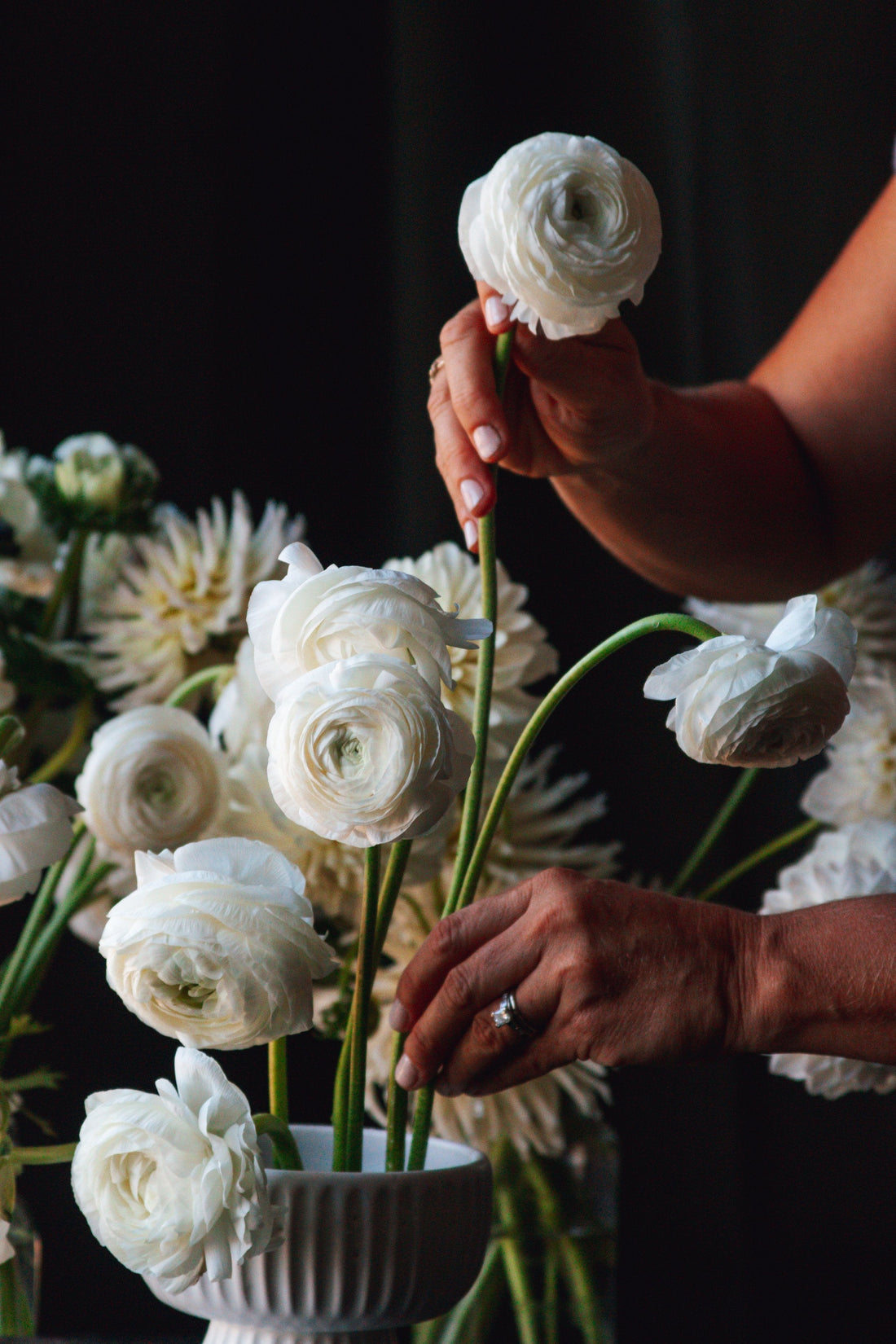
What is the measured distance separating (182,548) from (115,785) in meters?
0.21

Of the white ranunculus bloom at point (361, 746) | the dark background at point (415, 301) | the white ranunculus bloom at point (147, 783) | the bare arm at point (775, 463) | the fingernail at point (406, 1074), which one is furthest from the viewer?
the dark background at point (415, 301)

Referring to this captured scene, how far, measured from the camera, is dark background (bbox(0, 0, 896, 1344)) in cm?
116

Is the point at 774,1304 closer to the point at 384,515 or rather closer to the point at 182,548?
the point at 384,515

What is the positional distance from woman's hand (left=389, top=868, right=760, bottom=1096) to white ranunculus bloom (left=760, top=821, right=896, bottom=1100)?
0.15 meters

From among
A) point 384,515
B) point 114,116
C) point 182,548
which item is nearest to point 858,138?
point 384,515

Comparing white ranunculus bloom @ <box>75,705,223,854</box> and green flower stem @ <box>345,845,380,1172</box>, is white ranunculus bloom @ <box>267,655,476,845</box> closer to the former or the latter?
green flower stem @ <box>345,845,380,1172</box>

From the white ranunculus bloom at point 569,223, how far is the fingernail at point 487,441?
8 centimetres

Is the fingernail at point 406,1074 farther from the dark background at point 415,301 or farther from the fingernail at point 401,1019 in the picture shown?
the dark background at point 415,301

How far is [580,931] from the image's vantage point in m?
0.46

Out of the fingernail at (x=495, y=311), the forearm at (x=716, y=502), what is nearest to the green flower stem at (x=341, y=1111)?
the fingernail at (x=495, y=311)

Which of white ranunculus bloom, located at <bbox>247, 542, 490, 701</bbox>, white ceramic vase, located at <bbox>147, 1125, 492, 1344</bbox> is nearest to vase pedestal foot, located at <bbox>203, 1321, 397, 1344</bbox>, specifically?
white ceramic vase, located at <bbox>147, 1125, 492, 1344</bbox>

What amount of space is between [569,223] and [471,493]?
0.11 m

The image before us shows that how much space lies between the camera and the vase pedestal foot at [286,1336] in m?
0.43

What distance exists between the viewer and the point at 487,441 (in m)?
0.51
